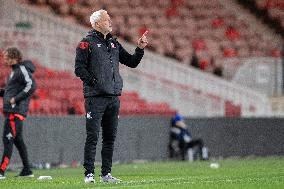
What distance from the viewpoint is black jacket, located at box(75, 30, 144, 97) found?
13844 millimetres

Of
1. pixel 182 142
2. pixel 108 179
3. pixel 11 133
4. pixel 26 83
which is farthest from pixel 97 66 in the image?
pixel 182 142

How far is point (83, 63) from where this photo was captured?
13844mm

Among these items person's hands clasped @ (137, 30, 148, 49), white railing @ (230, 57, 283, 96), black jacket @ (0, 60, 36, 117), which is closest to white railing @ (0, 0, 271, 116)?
white railing @ (230, 57, 283, 96)

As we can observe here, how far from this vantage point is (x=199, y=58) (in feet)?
102

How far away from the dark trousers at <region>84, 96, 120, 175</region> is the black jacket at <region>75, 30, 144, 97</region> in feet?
0.38

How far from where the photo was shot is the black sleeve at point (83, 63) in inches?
542

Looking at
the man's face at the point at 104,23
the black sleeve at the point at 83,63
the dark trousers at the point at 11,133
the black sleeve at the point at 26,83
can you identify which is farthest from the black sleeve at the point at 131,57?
the dark trousers at the point at 11,133

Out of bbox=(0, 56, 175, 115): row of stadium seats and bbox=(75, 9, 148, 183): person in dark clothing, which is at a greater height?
bbox=(0, 56, 175, 115): row of stadium seats

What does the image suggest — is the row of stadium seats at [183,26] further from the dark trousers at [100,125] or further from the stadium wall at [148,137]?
the dark trousers at [100,125]

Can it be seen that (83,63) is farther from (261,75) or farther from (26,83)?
(261,75)

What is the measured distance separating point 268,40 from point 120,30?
5630 mm

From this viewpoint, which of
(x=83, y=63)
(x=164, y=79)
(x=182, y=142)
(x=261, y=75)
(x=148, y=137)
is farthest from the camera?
(x=261, y=75)

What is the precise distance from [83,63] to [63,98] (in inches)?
408

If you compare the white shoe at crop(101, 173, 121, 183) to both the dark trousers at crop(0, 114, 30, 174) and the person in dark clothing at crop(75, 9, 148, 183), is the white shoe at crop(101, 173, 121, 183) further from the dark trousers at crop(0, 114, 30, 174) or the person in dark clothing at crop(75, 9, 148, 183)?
the dark trousers at crop(0, 114, 30, 174)
